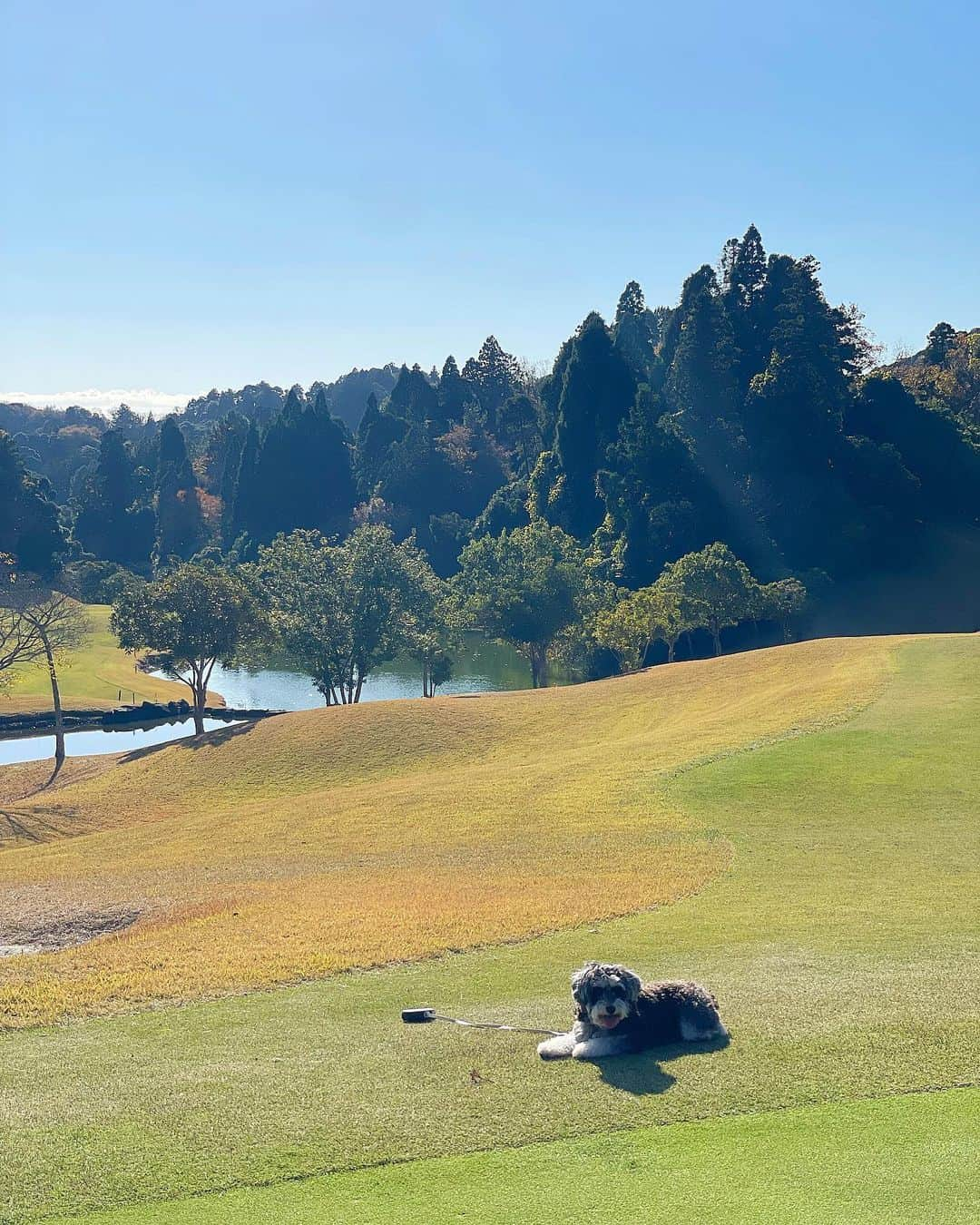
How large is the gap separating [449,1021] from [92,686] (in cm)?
7597

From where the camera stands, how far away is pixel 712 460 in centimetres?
9450

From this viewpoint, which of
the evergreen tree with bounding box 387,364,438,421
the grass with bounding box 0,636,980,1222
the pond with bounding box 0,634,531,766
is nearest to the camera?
Answer: the grass with bounding box 0,636,980,1222

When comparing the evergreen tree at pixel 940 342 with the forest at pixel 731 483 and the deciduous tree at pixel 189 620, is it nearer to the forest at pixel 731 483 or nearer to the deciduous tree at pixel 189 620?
the forest at pixel 731 483

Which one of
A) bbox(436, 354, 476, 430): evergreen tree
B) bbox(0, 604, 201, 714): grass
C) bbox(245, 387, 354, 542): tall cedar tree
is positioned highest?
bbox(436, 354, 476, 430): evergreen tree

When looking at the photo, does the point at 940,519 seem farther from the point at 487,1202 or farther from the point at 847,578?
the point at 487,1202

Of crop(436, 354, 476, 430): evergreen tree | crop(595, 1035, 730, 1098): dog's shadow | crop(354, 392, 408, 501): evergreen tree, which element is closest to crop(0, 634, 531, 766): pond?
crop(354, 392, 408, 501): evergreen tree

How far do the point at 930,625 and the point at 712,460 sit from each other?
23196mm

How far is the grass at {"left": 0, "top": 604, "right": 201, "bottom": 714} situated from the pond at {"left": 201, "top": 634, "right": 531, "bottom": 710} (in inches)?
222

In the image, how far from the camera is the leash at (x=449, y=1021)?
10787 mm

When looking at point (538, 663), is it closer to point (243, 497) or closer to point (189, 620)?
point (189, 620)

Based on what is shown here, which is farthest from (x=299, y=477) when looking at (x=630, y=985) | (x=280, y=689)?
(x=630, y=985)

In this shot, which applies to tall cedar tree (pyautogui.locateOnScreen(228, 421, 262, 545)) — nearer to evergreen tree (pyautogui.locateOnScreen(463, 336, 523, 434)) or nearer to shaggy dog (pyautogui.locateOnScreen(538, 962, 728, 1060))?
evergreen tree (pyautogui.locateOnScreen(463, 336, 523, 434))

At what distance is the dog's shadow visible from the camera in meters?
9.10

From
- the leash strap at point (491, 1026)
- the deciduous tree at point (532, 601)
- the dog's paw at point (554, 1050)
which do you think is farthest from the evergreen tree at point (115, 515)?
the dog's paw at point (554, 1050)
